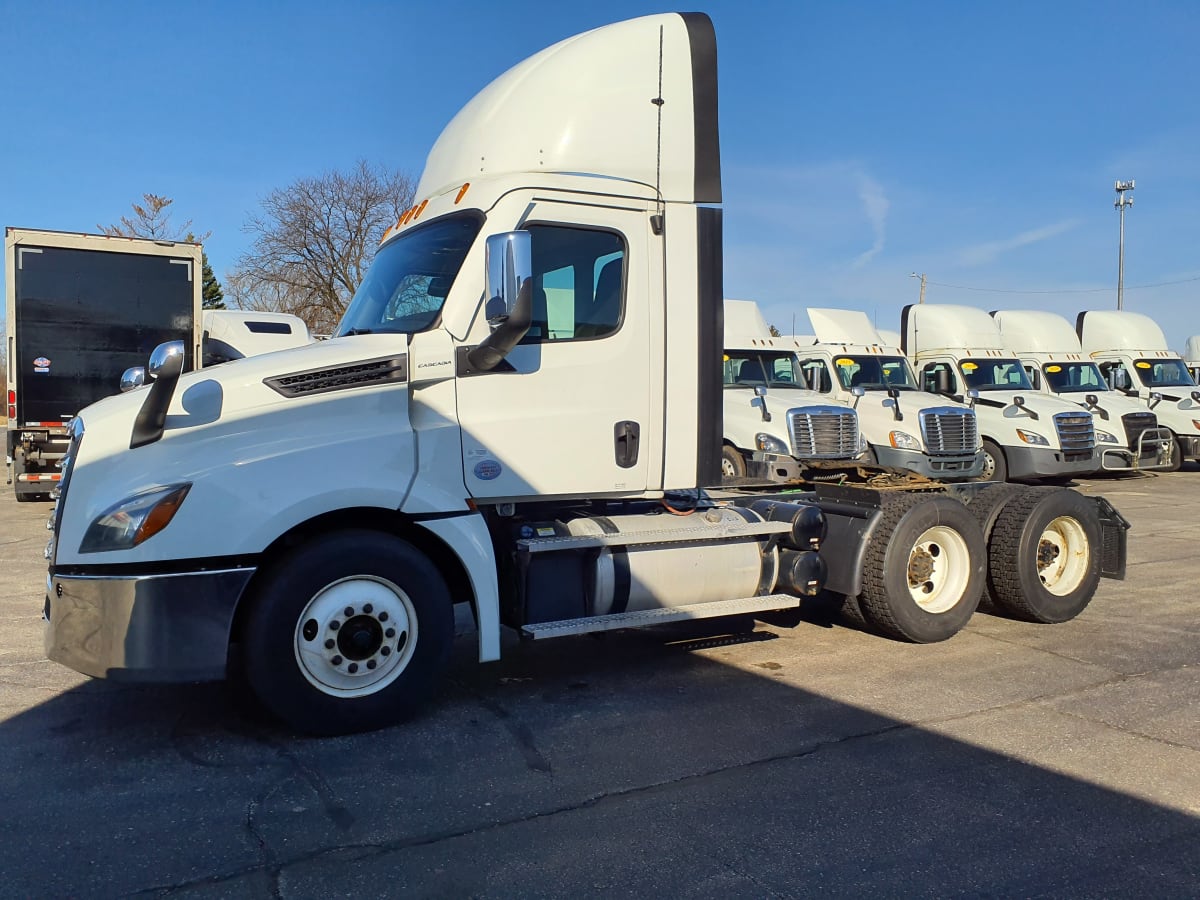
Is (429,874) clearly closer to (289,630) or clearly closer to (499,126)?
(289,630)

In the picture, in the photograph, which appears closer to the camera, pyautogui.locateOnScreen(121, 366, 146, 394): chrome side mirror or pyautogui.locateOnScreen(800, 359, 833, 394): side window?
pyautogui.locateOnScreen(121, 366, 146, 394): chrome side mirror

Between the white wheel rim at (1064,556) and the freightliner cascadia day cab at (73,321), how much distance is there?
1053 cm

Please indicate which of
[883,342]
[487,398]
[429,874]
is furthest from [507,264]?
[883,342]

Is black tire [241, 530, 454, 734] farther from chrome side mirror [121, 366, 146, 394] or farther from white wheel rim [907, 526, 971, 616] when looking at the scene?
white wheel rim [907, 526, 971, 616]

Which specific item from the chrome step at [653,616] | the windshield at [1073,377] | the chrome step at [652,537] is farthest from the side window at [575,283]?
the windshield at [1073,377]

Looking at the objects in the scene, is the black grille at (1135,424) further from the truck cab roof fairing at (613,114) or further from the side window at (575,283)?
the side window at (575,283)

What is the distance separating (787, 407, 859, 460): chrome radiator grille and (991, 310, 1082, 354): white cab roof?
8607 mm

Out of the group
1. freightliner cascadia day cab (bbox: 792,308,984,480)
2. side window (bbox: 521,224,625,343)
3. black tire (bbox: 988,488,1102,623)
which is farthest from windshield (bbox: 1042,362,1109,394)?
side window (bbox: 521,224,625,343)

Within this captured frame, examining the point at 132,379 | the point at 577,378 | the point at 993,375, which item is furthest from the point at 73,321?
the point at 993,375

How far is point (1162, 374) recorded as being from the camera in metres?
21.5

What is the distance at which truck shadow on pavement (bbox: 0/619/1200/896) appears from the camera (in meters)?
3.41

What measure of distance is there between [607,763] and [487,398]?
1928mm

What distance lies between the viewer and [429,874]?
11.2 ft

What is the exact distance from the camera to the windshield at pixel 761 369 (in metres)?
14.7
